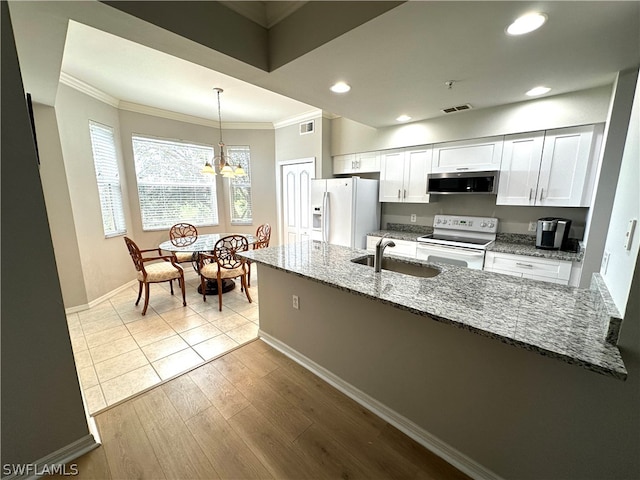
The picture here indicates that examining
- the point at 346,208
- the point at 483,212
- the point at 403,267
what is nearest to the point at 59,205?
the point at 346,208

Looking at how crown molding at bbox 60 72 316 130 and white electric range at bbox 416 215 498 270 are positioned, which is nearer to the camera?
white electric range at bbox 416 215 498 270

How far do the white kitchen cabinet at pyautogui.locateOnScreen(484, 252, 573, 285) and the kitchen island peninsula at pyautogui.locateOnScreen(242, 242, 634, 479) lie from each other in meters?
1.29

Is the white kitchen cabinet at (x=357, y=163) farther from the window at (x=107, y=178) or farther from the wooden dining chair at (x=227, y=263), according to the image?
the window at (x=107, y=178)

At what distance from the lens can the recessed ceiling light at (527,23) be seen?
1.39 meters

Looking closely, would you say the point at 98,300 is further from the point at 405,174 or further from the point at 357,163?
the point at 405,174

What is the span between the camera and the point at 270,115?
441cm

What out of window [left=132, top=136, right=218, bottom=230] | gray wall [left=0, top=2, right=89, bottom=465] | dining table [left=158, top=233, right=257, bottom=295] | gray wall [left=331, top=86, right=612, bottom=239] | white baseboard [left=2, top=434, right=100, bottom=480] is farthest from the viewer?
window [left=132, top=136, right=218, bottom=230]

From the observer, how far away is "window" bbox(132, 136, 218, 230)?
4207 mm

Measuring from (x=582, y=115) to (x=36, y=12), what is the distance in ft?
13.4

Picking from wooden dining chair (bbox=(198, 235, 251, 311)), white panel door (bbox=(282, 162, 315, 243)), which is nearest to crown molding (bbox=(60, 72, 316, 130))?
white panel door (bbox=(282, 162, 315, 243))

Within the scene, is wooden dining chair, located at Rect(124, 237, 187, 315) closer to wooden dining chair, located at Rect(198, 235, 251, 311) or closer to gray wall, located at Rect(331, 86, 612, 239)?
wooden dining chair, located at Rect(198, 235, 251, 311)

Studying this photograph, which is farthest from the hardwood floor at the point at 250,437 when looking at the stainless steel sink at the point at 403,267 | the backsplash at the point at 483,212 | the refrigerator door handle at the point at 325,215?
the backsplash at the point at 483,212

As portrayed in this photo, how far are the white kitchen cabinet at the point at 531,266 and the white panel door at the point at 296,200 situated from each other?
2719mm

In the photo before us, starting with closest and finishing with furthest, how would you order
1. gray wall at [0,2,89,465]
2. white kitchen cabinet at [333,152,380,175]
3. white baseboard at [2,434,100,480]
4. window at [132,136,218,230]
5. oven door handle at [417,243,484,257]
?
1. gray wall at [0,2,89,465]
2. white baseboard at [2,434,100,480]
3. oven door handle at [417,243,484,257]
4. white kitchen cabinet at [333,152,380,175]
5. window at [132,136,218,230]
